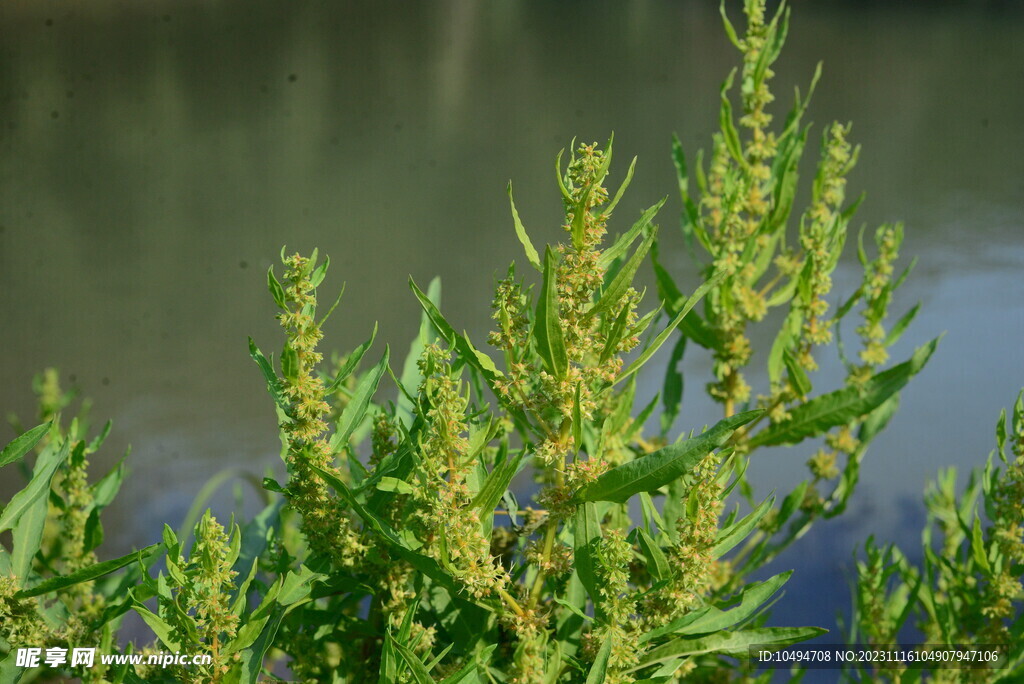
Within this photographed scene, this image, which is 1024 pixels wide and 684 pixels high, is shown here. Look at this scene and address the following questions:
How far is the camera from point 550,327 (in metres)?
0.39

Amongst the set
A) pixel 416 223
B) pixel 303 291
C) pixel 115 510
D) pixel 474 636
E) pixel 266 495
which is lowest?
pixel 474 636

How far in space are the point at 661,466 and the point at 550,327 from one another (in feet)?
0.24

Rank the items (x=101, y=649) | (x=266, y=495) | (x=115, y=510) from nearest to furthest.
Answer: (x=101, y=649)
(x=266, y=495)
(x=115, y=510)

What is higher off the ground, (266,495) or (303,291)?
(266,495)

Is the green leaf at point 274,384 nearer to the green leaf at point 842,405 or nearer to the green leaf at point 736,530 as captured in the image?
the green leaf at point 736,530

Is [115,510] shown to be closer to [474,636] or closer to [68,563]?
[68,563]

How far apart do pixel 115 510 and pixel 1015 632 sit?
125 centimetres

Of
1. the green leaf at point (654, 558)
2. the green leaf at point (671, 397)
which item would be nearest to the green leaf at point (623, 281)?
the green leaf at point (654, 558)

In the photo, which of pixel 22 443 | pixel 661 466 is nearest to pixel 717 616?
pixel 661 466

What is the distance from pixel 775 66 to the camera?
7.30 ft

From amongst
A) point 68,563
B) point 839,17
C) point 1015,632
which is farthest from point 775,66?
point 68,563

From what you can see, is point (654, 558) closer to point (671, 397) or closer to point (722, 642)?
point (722, 642)

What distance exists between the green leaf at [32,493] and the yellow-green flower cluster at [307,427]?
0.42ft

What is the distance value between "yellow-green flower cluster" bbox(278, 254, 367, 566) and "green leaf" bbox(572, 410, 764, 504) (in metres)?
0.13
